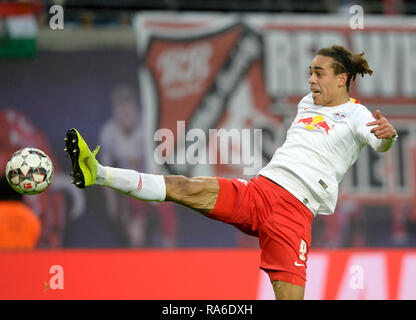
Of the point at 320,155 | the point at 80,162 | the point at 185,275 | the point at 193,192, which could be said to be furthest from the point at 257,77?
the point at 80,162

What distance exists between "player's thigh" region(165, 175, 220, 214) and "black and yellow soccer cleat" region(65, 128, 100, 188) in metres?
0.50

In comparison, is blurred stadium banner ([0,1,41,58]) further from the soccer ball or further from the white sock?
the white sock

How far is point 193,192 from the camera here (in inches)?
173

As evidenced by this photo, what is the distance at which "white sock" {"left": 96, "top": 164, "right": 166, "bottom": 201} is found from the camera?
420cm

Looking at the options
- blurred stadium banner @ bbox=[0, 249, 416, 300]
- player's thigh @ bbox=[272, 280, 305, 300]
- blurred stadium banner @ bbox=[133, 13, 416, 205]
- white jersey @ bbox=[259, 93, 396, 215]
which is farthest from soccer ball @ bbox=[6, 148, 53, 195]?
blurred stadium banner @ bbox=[133, 13, 416, 205]

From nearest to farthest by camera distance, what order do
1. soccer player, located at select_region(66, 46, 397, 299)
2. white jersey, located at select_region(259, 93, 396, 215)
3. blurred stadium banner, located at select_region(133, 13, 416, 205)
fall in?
soccer player, located at select_region(66, 46, 397, 299)
white jersey, located at select_region(259, 93, 396, 215)
blurred stadium banner, located at select_region(133, 13, 416, 205)

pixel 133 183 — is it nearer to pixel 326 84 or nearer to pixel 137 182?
pixel 137 182

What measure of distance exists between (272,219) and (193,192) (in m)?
0.57

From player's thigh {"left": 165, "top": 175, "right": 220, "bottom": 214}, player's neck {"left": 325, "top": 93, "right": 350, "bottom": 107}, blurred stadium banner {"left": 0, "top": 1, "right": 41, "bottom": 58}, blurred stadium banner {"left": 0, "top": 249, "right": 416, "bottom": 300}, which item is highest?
blurred stadium banner {"left": 0, "top": 1, "right": 41, "bottom": 58}

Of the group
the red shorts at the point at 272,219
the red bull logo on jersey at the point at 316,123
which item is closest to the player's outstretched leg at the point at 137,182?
the red shorts at the point at 272,219

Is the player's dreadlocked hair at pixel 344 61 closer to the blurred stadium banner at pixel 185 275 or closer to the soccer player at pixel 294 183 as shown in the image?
the soccer player at pixel 294 183

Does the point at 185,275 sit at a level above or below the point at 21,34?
below

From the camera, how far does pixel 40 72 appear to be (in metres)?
10.6
